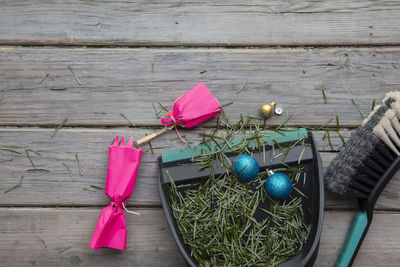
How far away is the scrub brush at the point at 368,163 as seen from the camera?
0.86 meters

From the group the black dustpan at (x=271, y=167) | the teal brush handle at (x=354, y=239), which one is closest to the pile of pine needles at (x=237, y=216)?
the black dustpan at (x=271, y=167)

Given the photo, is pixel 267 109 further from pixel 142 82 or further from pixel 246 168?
pixel 142 82

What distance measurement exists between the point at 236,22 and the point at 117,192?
1.93 feet

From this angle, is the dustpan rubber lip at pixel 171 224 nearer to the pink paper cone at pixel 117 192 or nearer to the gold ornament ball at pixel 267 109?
the pink paper cone at pixel 117 192

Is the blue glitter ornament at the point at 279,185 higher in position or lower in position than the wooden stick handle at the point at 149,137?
lower

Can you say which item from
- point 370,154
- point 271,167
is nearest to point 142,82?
point 271,167

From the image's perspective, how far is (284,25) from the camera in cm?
98

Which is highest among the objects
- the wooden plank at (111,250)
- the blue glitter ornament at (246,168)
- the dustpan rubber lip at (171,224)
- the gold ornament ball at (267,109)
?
the gold ornament ball at (267,109)

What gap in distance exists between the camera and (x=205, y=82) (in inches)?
38.2

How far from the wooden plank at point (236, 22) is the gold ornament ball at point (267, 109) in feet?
0.61

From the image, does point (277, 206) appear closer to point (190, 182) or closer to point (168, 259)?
point (190, 182)

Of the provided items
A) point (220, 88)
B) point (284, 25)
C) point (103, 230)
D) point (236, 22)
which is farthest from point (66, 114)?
point (284, 25)

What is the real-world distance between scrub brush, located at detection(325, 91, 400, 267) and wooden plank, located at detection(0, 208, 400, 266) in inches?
2.2

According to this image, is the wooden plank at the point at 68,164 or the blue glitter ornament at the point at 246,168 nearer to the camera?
the blue glitter ornament at the point at 246,168
